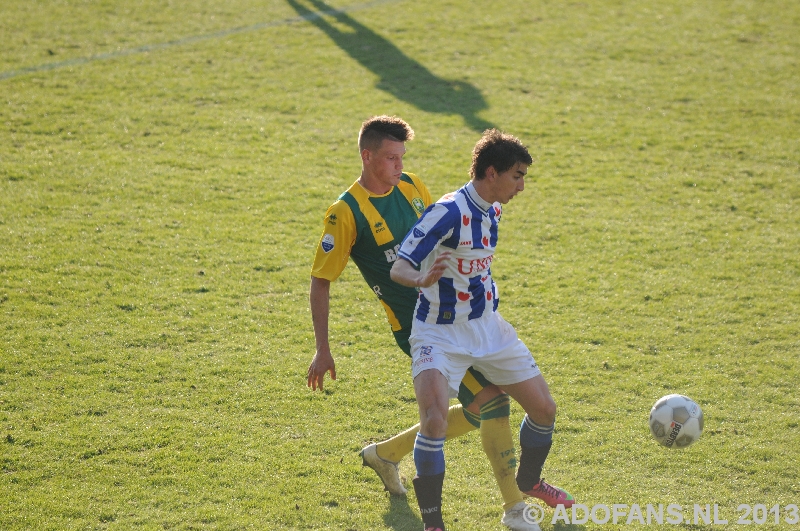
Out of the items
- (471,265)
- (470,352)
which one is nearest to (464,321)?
(470,352)

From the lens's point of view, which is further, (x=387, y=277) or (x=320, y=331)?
(x=387, y=277)

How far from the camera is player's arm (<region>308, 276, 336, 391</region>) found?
16.4ft

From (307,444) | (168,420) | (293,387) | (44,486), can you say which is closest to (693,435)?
(307,444)

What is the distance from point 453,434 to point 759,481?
202 centimetres

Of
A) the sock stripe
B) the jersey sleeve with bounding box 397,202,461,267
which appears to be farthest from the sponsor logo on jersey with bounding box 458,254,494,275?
the sock stripe

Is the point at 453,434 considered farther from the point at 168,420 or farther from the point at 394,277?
the point at 168,420

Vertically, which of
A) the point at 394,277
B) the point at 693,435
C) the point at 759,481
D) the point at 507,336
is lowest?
the point at 759,481

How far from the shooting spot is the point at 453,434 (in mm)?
5387

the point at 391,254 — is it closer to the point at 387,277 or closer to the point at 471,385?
the point at 387,277

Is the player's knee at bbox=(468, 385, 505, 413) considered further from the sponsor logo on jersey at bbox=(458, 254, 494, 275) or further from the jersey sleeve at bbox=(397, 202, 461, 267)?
the jersey sleeve at bbox=(397, 202, 461, 267)

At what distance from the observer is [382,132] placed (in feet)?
16.7

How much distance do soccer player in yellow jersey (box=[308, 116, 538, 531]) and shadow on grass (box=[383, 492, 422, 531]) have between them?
7cm

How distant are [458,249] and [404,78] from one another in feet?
27.4

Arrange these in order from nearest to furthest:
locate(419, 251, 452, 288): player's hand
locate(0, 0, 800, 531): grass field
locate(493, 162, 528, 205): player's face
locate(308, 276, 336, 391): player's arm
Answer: locate(419, 251, 452, 288): player's hand < locate(493, 162, 528, 205): player's face < locate(308, 276, 336, 391): player's arm < locate(0, 0, 800, 531): grass field
